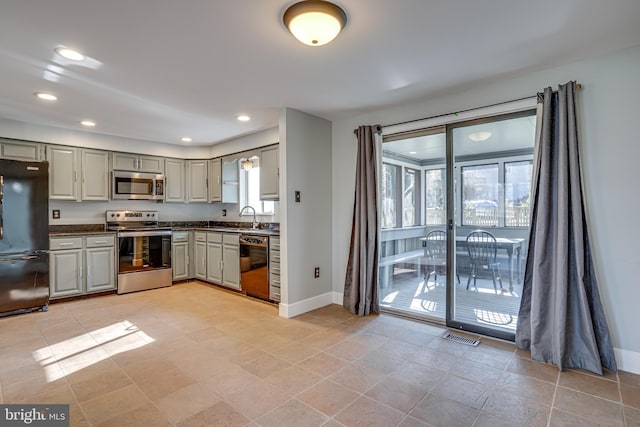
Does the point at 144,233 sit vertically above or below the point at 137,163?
below

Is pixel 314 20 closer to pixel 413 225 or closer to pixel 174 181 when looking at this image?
pixel 413 225

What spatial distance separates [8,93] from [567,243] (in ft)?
17.4

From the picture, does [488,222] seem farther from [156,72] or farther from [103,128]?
[103,128]

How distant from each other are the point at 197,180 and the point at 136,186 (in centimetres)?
98

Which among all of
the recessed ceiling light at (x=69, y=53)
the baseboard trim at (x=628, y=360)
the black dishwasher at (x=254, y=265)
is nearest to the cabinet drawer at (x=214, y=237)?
the black dishwasher at (x=254, y=265)

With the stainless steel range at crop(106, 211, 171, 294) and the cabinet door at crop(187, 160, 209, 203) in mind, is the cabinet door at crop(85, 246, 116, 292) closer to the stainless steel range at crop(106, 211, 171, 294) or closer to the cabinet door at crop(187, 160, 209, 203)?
the stainless steel range at crop(106, 211, 171, 294)

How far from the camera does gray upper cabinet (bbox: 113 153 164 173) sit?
16.5ft

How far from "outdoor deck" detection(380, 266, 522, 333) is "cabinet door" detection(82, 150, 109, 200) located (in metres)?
4.39

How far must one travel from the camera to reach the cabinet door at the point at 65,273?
4199 millimetres

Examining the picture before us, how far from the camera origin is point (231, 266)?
4812 mm

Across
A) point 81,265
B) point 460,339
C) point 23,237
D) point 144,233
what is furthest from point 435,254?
point 23,237

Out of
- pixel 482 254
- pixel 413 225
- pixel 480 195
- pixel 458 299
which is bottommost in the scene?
pixel 458 299

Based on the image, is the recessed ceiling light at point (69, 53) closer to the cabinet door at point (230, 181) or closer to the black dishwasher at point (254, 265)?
the black dishwasher at point (254, 265)

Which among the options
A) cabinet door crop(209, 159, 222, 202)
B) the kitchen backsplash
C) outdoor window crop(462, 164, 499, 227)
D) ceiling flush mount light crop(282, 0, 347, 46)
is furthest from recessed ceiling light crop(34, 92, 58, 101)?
outdoor window crop(462, 164, 499, 227)
